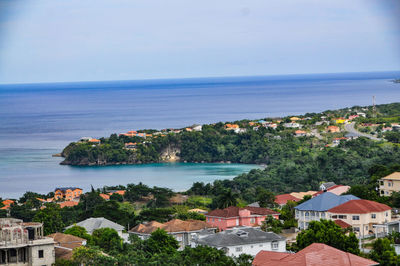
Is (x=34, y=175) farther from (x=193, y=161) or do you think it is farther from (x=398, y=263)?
(x=398, y=263)

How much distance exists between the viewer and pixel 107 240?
20.0 m

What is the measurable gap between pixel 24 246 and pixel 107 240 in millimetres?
4699

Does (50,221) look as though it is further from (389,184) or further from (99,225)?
(389,184)

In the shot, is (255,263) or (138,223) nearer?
(255,263)

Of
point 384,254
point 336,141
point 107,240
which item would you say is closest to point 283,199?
point 107,240

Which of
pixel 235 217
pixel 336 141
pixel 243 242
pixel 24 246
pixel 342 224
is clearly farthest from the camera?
pixel 336 141

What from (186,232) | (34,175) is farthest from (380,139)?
(186,232)

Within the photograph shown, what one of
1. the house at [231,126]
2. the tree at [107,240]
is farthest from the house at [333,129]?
the tree at [107,240]

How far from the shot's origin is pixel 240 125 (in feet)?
216

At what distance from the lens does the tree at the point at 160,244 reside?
18.3 metres

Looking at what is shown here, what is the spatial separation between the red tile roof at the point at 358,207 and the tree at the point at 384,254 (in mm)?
5472

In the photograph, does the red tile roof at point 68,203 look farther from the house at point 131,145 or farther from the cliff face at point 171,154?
the house at point 131,145

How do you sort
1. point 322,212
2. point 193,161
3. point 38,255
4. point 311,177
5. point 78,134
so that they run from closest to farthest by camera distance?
point 38,255 < point 322,212 < point 311,177 < point 193,161 < point 78,134

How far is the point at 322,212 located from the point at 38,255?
36.8ft
